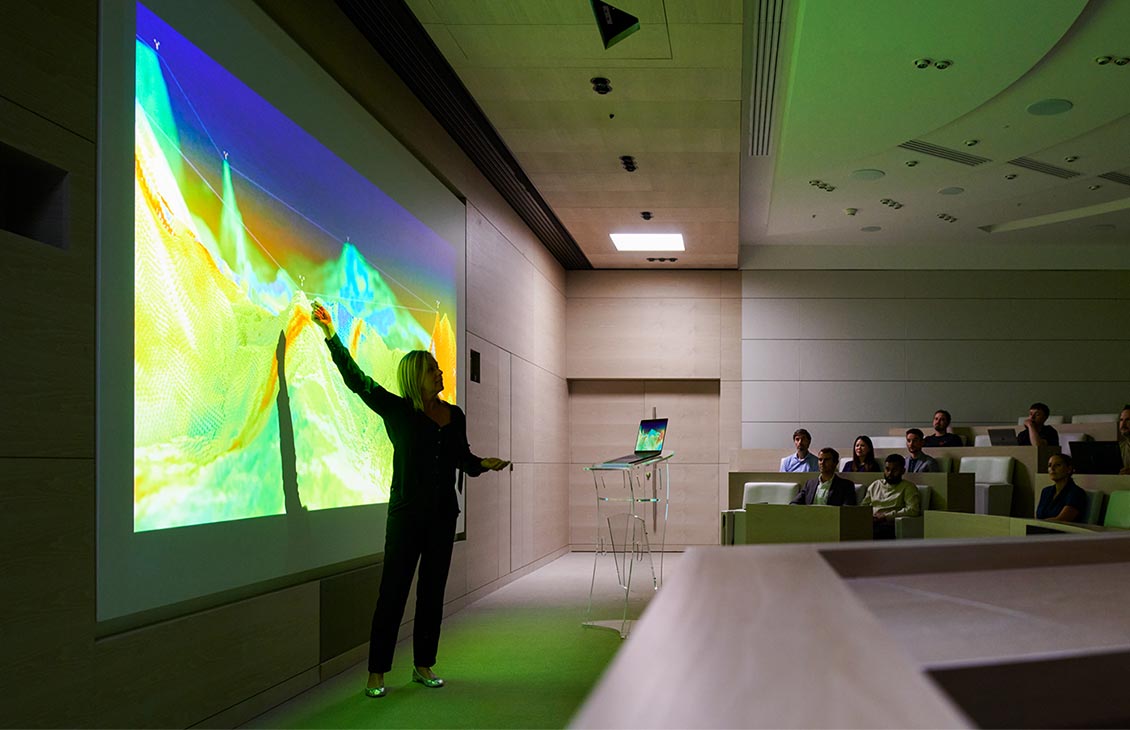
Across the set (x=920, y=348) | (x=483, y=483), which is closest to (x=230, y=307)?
(x=483, y=483)

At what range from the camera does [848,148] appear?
7.96 meters

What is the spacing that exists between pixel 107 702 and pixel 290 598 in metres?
1.26

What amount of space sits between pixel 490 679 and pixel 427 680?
0.35 meters

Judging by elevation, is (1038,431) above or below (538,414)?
below

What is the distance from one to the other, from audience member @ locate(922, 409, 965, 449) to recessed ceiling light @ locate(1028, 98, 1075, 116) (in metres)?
3.57

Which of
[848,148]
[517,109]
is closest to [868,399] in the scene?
[848,148]

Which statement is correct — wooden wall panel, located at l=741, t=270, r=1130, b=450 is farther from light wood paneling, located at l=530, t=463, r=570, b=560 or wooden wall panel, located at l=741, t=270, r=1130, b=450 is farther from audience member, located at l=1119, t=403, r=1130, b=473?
audience member, located at l=1119, t=403, r=1130, b=473

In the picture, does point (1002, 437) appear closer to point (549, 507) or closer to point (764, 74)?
point (764, 74)

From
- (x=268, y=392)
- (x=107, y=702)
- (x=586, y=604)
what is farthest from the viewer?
(x=586, y=604)

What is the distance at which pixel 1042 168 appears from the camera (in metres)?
8.66

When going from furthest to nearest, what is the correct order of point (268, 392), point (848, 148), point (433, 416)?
point (848, 148) < point (433, 416) < point (268, 392)

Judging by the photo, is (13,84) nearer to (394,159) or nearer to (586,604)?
(394,159)

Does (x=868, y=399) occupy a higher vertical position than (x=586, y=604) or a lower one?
higher

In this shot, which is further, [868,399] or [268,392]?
[868,399]
